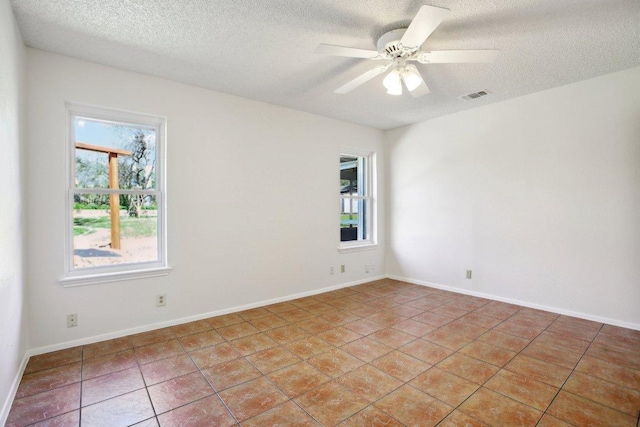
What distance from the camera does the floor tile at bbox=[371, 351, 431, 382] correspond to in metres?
2.28

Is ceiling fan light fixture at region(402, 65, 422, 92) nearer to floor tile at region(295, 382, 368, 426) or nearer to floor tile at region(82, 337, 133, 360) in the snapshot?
floor tile at region(295, 382, 368, 426)

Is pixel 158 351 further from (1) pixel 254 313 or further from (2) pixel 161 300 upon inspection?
(1) pixel 254 313

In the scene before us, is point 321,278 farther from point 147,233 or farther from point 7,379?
point 7,379

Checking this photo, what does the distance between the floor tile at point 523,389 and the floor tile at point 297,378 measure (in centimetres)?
118

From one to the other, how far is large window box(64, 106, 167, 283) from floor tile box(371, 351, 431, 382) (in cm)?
230

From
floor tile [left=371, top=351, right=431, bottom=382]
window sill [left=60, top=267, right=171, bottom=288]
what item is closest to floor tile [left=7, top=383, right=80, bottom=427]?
window sill [left=60, top=267, right=171, bottom=288]

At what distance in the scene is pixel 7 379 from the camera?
1.86m

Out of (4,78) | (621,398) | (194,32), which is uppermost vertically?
(194,32)

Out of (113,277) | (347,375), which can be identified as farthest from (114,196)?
(347,375)

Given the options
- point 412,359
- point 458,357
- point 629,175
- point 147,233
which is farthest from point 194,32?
point 629,175

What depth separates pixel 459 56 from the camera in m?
2.18

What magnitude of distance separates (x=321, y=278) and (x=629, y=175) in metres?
3.64

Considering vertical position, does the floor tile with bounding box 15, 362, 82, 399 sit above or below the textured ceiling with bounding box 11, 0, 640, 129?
below

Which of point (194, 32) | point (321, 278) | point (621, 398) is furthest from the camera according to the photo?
point (321, 278)
